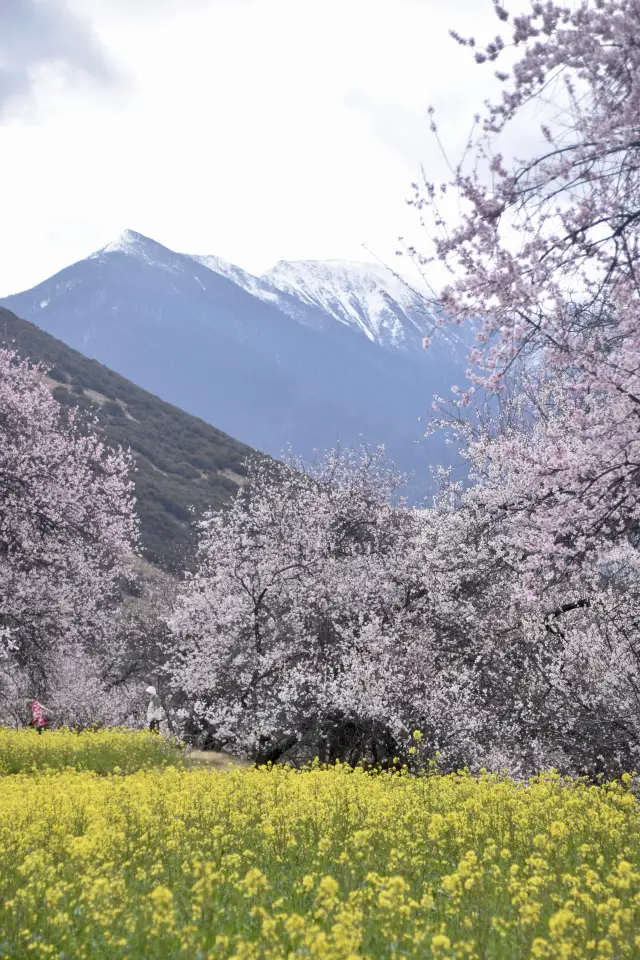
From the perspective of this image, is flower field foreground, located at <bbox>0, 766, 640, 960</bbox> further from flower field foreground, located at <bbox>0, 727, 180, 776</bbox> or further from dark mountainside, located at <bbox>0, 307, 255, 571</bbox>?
dark mountainside, located at <bbox>0, 307, 255, 571</bbox>

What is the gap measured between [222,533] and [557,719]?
11.7 m

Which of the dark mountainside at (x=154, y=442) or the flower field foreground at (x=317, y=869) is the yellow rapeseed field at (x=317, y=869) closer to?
the flower field foreground at (x=317, y=869)

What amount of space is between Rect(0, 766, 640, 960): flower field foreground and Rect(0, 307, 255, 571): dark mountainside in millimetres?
49237

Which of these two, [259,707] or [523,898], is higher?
[523,898]

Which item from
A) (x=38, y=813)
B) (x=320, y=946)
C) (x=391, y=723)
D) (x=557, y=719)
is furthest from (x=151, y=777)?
(x=320, y=946)

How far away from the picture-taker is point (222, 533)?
2361 centimetres

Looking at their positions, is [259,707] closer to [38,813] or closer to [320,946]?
[38,813]

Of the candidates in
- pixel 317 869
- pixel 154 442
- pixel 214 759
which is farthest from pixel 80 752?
pixel 154 442

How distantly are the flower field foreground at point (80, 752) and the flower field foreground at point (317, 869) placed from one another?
6381 millimetres

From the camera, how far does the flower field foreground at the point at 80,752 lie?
1695cm

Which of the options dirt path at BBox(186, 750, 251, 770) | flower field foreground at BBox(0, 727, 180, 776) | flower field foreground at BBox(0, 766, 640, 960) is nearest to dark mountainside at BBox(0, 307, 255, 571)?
dirt path at BBox(186, 750, 251, 770)

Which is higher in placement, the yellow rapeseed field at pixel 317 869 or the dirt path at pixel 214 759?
the yellow rapeseed field at pixel 317 869

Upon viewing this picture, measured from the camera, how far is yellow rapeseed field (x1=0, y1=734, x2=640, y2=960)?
15.2 feet

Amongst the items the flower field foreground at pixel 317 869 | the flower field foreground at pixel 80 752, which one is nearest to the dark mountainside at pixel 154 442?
the flower field foreground at pixel 80 752
